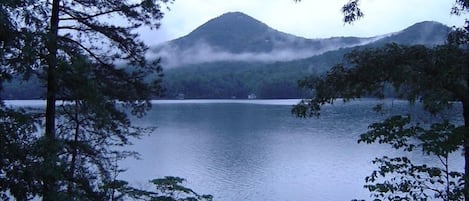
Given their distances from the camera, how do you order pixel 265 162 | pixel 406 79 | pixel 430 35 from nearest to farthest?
pixel 406 79 < pixel 430 35 < pixel 265 162

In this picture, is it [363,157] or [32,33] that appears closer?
[32,33]

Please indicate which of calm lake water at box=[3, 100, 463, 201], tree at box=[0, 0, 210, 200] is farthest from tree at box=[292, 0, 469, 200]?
calm lake water at box=[3, 100, 463, 201]

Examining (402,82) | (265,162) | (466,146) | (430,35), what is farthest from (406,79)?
(265,162)

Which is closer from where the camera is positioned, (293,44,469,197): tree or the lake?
(293,44,469,197): tree

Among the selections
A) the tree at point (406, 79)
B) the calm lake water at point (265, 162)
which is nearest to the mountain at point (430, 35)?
the tree at point (406, 79)

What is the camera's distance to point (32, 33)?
456 cm

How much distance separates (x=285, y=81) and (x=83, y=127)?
4646 inches

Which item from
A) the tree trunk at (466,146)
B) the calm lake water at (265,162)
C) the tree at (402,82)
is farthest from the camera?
the calm lake water at (265,162)

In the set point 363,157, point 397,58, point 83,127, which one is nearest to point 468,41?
→ point 397,58

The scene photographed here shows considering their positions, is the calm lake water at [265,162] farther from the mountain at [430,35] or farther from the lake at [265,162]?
the mountain at [430,35]

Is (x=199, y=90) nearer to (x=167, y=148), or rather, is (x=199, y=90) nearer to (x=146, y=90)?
(x=167, y=148)

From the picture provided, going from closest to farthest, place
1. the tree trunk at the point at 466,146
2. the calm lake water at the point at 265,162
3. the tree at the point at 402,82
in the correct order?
the tree at the point at 402,82 < the tree trunk at the point at 466,146 < the calm lake water at the point at 265,162

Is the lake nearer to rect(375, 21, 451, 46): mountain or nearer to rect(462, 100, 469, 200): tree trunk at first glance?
rect(375, 21, 451, 46): mountain

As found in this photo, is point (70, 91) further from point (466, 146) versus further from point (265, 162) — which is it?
point (265, 162)
